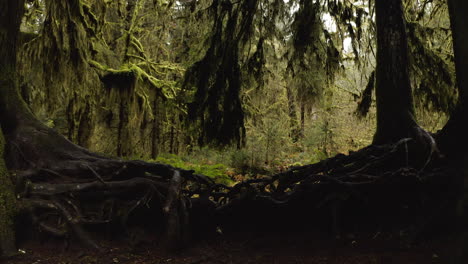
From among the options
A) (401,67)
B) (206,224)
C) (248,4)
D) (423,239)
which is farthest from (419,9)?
(206,224)

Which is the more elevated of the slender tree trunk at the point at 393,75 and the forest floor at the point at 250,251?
the slender tree trunk at the point at 393,75

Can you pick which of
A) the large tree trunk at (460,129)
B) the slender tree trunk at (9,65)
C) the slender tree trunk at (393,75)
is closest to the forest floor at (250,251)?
the large tree trunk at (460,129)

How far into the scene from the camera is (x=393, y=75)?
3936mm

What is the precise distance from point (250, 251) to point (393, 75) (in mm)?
2976

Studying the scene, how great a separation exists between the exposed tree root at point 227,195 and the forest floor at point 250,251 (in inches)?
6.1

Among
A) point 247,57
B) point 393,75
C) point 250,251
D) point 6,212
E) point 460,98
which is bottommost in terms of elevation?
point 250,251

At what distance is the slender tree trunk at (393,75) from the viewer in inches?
154

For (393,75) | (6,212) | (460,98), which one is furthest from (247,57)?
(6,212)

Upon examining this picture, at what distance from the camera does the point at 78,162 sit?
4051 mm

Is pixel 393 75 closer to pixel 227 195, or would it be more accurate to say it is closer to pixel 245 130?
pixel 245 130

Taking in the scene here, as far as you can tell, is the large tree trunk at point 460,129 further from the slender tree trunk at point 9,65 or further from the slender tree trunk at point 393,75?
the slender tree trunk at point 9,65

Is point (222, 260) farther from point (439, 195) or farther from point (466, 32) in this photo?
point (466, 32)

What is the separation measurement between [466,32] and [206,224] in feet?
10.8

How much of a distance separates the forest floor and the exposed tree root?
154mm
